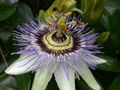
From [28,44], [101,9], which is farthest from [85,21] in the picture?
[28,44]

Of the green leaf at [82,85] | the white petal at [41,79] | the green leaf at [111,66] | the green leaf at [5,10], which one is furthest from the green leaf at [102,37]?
the green leaf at [5,10]

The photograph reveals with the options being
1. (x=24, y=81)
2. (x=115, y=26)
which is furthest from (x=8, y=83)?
(x=115, y=26)

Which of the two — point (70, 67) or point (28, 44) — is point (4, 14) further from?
point (70, 67)

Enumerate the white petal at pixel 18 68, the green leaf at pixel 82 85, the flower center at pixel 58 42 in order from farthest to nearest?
the flower center at pixel 58 42
the green leaf at pixel 82 85
the white petal at pixel 18 68

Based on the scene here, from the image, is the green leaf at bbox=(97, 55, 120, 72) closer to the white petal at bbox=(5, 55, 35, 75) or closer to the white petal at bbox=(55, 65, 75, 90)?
the white petal at bbox=(55, 65, 75, 90)

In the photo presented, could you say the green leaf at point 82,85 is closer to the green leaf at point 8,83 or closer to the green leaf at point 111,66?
the green leaf at point 111,66

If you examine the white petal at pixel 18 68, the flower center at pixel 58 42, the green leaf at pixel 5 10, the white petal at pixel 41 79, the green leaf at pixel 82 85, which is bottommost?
the green leaf at pixel 82 85
